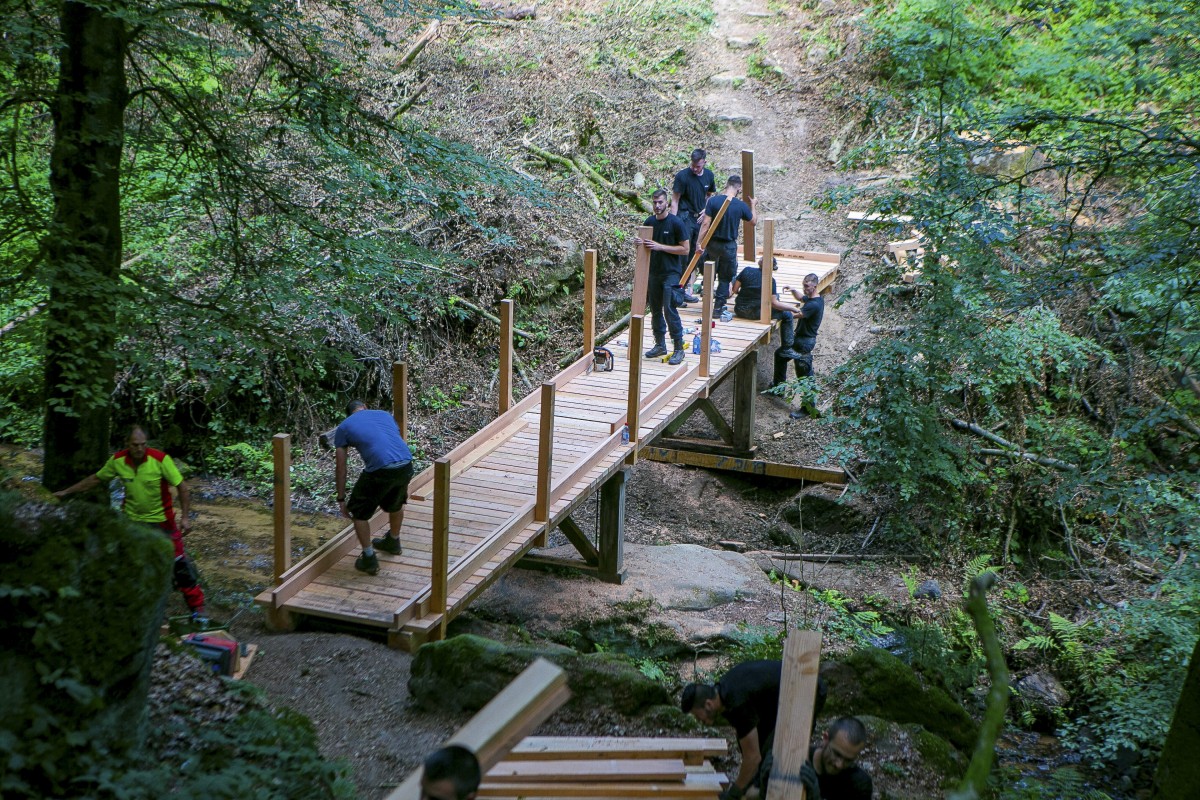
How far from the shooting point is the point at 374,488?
293 inches

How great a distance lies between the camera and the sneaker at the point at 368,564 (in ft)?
25.1

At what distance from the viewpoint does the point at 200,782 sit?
4086 millimetres

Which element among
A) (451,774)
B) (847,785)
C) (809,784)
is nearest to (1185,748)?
(847,785)

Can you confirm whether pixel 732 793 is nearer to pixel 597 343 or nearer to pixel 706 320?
pixel 706 320

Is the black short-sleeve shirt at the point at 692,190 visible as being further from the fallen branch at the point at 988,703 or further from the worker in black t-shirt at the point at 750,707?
the fallen branch at the point at 988,703

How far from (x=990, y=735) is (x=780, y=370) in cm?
1168

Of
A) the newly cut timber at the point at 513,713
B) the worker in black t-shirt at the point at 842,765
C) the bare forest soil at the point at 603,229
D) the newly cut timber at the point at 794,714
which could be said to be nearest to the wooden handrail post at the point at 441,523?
the bare forest soil at the point at 603,229

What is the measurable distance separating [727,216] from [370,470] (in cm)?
607

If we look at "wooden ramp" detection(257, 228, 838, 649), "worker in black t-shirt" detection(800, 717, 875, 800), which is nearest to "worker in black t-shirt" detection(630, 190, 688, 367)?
"wooden ramp" detection(257, 228, 838, 649)

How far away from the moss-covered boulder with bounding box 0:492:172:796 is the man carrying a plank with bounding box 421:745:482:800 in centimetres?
187

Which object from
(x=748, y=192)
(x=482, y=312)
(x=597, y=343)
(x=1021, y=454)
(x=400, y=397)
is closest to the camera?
(x=400, y=397)

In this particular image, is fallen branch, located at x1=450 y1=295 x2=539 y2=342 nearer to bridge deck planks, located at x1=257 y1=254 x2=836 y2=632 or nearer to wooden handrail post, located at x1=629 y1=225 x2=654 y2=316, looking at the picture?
bridge deck planks, located at x1=257 y1=254 x2=836 y2=632

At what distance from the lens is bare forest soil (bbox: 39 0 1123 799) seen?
6.59 metres

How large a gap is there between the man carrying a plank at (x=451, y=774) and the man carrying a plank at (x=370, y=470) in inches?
185
